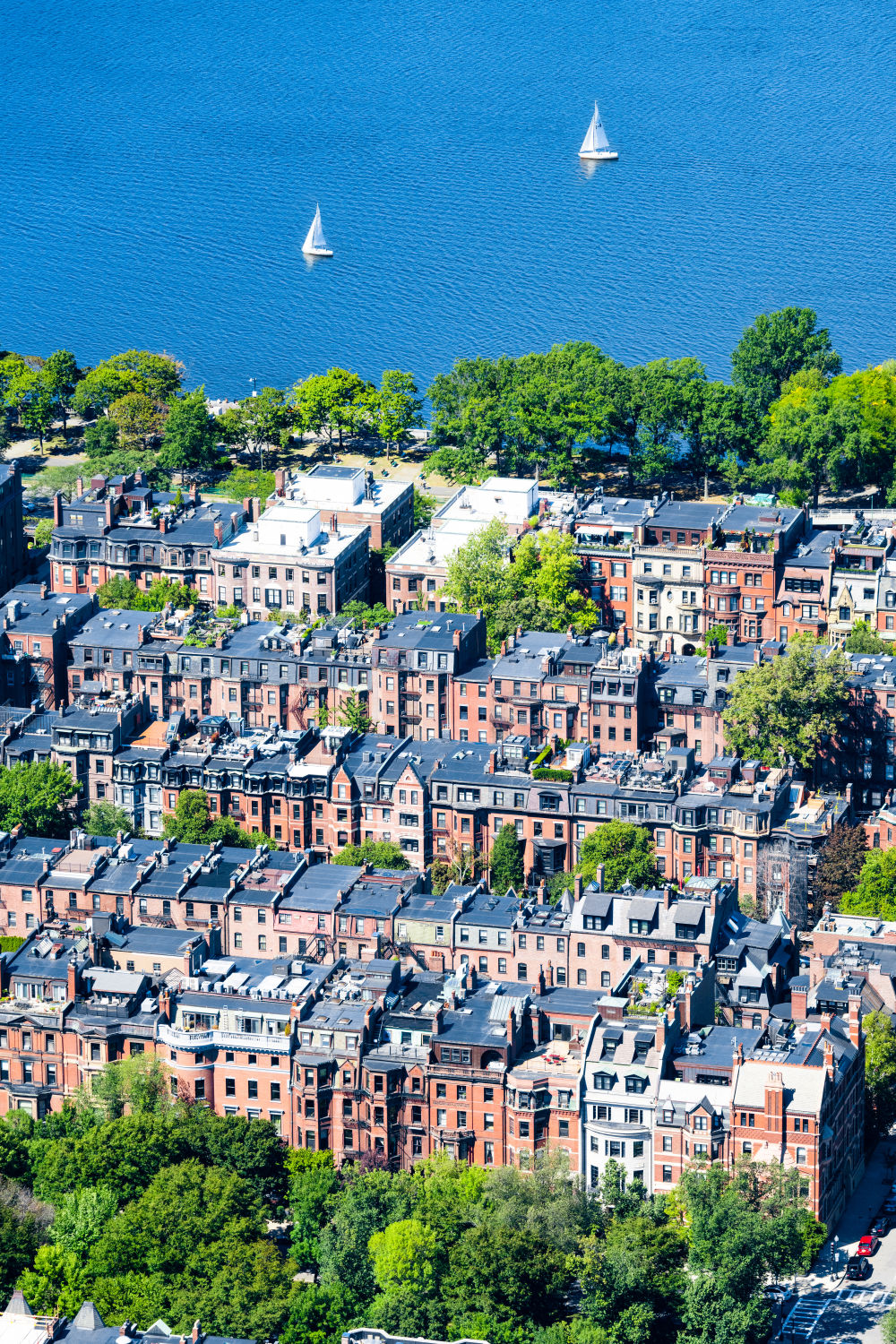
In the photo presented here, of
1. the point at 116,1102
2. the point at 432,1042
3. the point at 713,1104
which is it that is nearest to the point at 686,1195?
the point at 713,1104

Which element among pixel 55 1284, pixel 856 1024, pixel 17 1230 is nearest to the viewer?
pixel 55 1284

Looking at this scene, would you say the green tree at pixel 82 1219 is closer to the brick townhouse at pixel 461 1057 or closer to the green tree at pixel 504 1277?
the brick townhouse at pixel 461 1057

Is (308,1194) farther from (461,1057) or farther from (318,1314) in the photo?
(461,1057)

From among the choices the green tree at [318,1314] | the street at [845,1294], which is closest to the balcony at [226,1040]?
the green tree at [318,1314]

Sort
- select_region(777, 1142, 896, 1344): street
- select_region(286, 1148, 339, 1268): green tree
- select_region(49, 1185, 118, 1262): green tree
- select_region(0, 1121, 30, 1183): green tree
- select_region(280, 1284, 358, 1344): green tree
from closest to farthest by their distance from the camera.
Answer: select_region(280, 1284, 358, 1344): green tree
select_region(777, 1142, 896, 1344): street
select_region(49, 1185, 118, 1262): green tree
select_region(286, 1148, 339, 1268): green tree
select_region(0, 1121, 30, 1183): green tree

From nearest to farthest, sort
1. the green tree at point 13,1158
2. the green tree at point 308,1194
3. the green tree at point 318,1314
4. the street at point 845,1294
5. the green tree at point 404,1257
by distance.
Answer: the green tree at point 318,1314 < the green tree at point 404,1257 < the street at point 845,1294 < the green tree at point 308,1194 < the green tree at point 13,1158

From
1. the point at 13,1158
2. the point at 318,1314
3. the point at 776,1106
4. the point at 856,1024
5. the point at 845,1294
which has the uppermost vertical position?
the point at 856,1024

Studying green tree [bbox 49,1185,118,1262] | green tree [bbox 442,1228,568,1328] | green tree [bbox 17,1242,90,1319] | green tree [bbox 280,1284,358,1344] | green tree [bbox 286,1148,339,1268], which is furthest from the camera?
green tree [bbox 286,1148,339,1268]

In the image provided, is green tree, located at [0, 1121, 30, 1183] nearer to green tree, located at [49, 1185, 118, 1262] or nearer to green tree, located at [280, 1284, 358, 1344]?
green tree, located at [49, 1185, 118, 1262]

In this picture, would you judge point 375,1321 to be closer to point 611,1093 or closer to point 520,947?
point 611,1093

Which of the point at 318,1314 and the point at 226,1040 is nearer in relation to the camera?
the point at 318,1314

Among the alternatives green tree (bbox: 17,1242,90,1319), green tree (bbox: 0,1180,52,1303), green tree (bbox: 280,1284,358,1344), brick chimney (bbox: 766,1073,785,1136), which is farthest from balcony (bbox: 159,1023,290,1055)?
brick chimney (bbox: 766,1073,785,1136)

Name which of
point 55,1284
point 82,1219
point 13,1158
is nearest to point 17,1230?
point 82,1219
